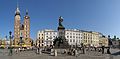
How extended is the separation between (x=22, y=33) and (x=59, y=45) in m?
92.0

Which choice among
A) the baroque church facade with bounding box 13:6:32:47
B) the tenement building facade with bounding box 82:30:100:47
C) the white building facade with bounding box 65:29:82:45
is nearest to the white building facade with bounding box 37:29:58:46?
the white building facade with bounding box 65:29:82:45

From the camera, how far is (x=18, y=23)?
447 ft

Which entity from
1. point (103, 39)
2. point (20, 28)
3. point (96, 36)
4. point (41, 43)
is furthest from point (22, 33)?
point (103, 39)

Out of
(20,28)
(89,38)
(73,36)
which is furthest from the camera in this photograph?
(89,38)

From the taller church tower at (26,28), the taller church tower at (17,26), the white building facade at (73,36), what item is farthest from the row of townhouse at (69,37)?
the taller church tower at (17,26)

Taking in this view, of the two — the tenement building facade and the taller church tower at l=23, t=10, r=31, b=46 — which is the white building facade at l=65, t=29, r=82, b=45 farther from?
the taller church tower at l=23, t=10, r=31, b=46

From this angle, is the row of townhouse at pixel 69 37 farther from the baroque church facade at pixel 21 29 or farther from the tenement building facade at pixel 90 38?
the baroque church facade at pixel 21 29

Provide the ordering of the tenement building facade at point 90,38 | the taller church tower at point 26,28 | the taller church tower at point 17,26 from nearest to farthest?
the taller church tower at point 26,28
the taller church tower at point 17,26
the tenement building facade at point 90,38

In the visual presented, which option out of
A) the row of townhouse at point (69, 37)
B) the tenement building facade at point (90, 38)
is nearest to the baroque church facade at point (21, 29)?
the row of townhouse at point (69, 37)

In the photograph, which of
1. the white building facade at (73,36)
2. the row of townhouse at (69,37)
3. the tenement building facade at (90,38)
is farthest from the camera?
the tenement building facade at (90,38)

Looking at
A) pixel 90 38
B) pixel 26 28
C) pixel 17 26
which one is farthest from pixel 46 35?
pixel 90 38

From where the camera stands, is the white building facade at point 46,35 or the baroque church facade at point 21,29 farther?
the white building facade at point 46,35

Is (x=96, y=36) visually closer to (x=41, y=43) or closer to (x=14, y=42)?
(x=41, y=43)

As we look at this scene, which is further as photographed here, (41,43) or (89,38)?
(89,38)
